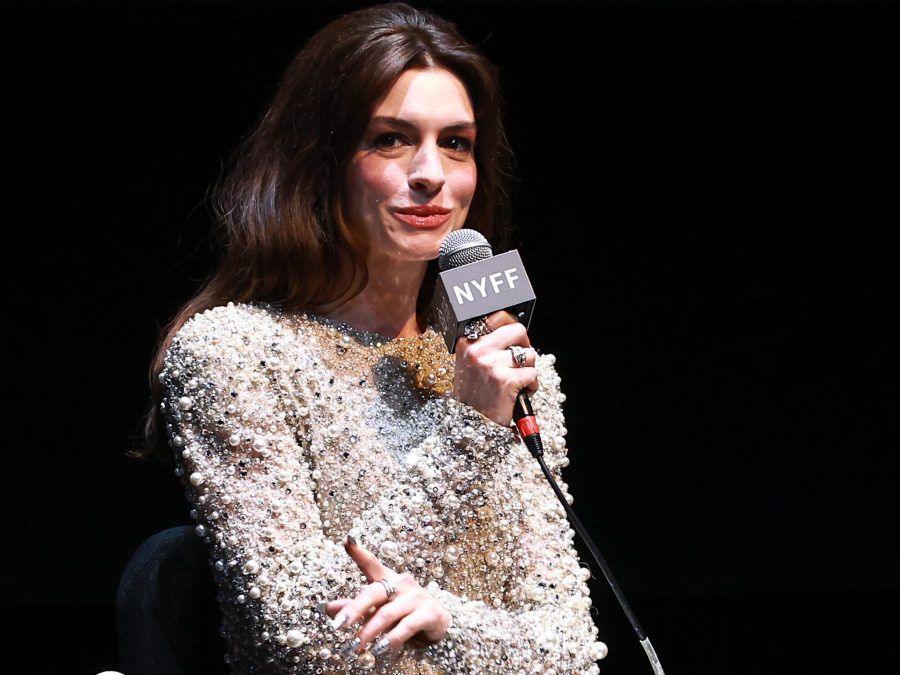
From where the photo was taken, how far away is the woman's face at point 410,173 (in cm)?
167

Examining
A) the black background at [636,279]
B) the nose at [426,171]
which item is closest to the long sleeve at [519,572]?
the nose at [426,171]

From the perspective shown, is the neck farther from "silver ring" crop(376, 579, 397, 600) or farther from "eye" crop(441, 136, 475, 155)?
"silver ring" crop(376, 579, 397, 600)

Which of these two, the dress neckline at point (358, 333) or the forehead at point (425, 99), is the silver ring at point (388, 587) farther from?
the forehead at point (425, 99)

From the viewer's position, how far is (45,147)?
2.19 metres

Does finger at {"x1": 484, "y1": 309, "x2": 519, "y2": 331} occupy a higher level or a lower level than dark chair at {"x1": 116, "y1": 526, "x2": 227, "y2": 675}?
higher

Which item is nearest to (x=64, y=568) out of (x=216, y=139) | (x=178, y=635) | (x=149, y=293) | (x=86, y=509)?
(x=86, y=509)

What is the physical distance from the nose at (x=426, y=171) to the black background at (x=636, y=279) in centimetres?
69

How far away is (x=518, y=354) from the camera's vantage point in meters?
1.44

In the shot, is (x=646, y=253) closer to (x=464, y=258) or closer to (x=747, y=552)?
(x=747, y=552)

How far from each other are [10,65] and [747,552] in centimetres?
177

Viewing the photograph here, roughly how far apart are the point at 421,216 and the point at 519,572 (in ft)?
1.76

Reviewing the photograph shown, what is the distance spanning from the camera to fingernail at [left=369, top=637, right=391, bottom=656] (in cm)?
137

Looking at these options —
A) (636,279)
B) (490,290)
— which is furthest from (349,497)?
(636,279)

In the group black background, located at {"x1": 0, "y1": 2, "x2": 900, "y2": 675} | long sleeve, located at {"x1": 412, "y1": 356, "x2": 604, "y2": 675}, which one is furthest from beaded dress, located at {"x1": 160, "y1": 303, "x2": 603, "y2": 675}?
black background, located at {"x1": 0, "y1": 2, "x2": 900, "y2": 675}
